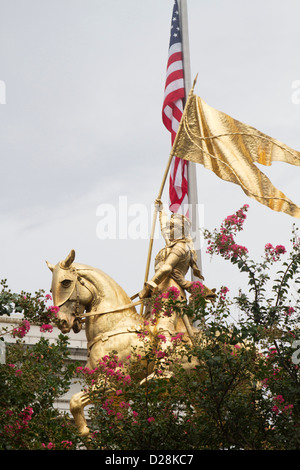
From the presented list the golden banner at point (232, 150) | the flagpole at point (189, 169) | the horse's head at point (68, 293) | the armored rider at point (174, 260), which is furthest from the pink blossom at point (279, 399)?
the flagpole at point (189, 169)

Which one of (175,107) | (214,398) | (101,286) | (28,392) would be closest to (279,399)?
(214,398)

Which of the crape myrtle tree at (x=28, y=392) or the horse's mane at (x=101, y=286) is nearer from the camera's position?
the crape myrtle tree at (x=28, y=392)

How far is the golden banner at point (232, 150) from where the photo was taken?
13992 millimetres

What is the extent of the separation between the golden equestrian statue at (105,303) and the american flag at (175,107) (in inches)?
105

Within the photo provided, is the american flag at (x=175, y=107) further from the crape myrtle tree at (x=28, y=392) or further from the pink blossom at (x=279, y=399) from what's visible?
the pink blossom at (x=279, y=399)

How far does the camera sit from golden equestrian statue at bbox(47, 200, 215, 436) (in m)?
12.9

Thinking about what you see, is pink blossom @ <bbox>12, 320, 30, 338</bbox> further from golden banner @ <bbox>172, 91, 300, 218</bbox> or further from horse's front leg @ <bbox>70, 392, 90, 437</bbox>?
golden banner @ <bbox>172, 91, 300, 218</bbox>

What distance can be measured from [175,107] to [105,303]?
18.0 ft

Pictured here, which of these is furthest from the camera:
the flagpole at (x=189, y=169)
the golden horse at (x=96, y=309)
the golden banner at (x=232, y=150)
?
the flagpole at (x=189, y=169)

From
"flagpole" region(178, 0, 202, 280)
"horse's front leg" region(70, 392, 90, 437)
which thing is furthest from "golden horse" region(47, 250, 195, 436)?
"flagpole" region(178, 0, 202, 280)

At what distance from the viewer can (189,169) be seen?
16719mm
